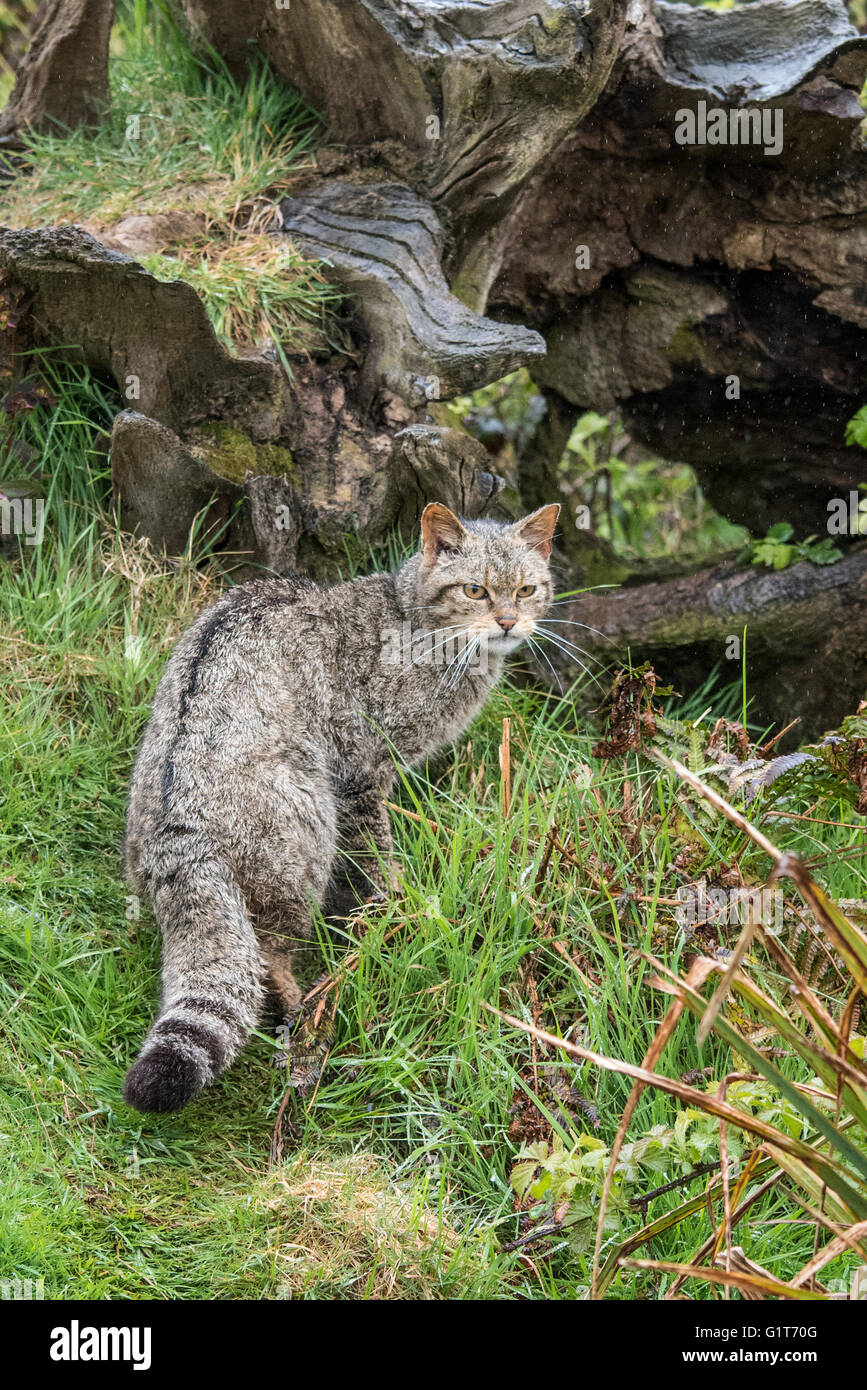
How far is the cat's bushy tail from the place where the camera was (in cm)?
307

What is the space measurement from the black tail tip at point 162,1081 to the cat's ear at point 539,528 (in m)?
2.45

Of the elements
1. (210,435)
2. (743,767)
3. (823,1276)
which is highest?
(210,435)

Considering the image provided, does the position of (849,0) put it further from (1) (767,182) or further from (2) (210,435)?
(2) (210,435)

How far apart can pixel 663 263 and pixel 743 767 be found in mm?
3346

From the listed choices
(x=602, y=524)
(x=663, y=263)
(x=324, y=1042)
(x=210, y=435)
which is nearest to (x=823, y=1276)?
(x=324, y=1042)

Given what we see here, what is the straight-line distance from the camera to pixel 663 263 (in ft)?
19.5

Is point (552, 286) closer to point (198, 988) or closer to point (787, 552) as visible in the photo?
point (787, 552)

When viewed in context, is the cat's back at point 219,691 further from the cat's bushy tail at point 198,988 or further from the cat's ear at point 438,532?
the cat's ear at point 438,532

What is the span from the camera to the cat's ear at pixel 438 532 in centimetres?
439

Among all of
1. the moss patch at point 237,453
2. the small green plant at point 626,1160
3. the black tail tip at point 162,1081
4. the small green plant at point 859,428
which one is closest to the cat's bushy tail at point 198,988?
the black tail tip at point 162,1081

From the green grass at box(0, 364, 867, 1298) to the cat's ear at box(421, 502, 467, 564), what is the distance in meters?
0.77

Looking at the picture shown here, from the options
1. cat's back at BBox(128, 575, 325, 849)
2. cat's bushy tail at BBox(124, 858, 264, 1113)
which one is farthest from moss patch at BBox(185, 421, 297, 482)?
cat's bushy tail at BBox(124, 858, 264, 1113)

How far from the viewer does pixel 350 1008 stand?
3846 millimetres

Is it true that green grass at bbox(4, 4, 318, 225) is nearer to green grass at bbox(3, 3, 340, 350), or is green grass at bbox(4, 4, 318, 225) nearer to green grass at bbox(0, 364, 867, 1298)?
green grass at bbox(3, 3, 340, 350)
